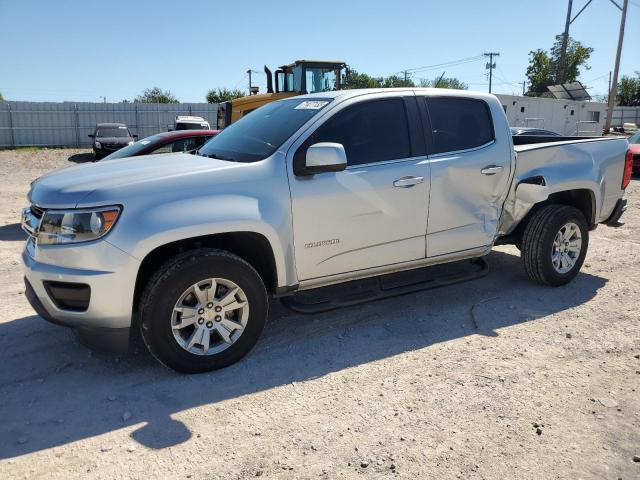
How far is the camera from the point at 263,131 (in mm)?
4477

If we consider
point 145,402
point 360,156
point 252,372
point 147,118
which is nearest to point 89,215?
point 145,402

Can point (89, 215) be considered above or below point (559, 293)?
above

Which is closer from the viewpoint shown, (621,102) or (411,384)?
(411,384)

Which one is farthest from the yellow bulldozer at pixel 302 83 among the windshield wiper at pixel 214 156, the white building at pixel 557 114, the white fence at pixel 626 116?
the white fence at pixel 626 116

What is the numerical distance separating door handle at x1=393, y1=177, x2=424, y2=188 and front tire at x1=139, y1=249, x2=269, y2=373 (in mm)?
1383

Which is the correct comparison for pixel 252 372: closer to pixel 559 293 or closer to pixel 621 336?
pixel 621 336

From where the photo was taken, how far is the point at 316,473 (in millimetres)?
2748

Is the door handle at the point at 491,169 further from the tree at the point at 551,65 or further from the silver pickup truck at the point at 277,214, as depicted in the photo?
the tree at the point at 551,65

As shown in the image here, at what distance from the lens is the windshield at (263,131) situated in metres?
4.18

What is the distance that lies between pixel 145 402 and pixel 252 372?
749mm

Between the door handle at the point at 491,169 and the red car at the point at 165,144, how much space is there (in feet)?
14.1

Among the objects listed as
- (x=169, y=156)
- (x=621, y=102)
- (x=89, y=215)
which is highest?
(x=621, y=102)

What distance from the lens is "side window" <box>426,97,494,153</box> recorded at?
475 cm

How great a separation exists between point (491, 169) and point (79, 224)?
3.44 m
